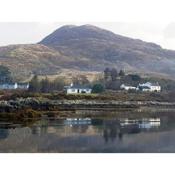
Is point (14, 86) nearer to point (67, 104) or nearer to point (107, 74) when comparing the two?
point (67, 104)

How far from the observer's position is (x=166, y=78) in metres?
16.7

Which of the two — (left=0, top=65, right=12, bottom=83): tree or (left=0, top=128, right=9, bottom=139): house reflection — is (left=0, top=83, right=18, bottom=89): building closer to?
(left=0, top=65, right=12, bottom=83): tree

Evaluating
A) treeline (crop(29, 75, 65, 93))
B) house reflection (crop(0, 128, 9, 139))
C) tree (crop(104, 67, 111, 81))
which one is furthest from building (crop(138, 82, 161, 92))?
house reflection (crop(0, 128, 9, 139))

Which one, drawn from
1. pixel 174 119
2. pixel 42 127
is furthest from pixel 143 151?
pixel 42 127

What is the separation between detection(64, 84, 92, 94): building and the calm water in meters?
0.80

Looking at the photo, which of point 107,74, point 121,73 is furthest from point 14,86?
point 121,73

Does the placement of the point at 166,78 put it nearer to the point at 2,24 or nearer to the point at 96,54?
the point at 96,54

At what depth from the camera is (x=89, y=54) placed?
18.0 metres

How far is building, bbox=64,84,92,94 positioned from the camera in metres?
17.1

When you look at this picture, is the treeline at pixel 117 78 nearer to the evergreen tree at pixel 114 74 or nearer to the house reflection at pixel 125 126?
the evergreen tree at pixel 114 74

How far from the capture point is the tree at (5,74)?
16516 mm

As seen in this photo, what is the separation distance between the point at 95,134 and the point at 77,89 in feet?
6.53

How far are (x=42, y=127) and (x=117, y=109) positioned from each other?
239 cm

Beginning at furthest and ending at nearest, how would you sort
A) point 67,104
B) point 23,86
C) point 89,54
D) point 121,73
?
point 89,54 < point 67,104 < point 121,73 < point 23,86
